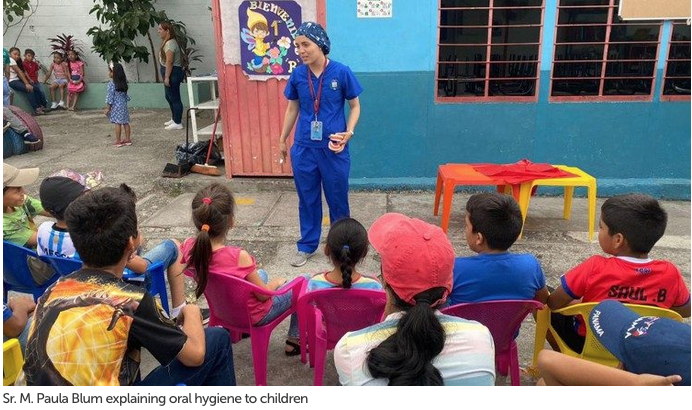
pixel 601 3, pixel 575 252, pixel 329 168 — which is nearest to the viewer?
pixel 329 168

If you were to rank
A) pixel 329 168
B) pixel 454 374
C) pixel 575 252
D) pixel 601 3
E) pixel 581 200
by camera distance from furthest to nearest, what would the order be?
pixel 581 200 → pixel 601 3 → pixel 575 252 → pixel 329 168 → pixel 454 374

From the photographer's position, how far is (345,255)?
216 centimetres

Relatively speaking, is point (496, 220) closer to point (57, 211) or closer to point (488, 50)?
point (57, 211)

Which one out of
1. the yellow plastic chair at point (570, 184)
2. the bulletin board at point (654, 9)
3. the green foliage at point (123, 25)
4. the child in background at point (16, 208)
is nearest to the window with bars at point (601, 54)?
the bulletin board at point (654, 9)

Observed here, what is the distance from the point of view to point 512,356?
2262mm

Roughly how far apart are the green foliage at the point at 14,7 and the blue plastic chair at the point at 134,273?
10.5 metres

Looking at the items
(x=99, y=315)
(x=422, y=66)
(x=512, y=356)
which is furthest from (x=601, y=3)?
(x=99, y=315)

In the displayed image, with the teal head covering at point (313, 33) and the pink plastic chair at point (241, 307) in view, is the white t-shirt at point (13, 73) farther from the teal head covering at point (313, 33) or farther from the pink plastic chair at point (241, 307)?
the pink plastic chair at point (241, 307)

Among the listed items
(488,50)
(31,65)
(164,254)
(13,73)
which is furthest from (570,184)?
(31,65)

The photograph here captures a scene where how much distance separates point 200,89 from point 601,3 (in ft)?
26.0

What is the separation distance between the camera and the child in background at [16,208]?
277cm

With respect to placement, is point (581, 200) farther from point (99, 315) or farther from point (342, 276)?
point (99, 315)

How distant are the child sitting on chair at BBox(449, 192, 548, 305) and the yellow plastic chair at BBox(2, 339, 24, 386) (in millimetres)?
1601

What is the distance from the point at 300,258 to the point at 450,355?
2.54 meters
